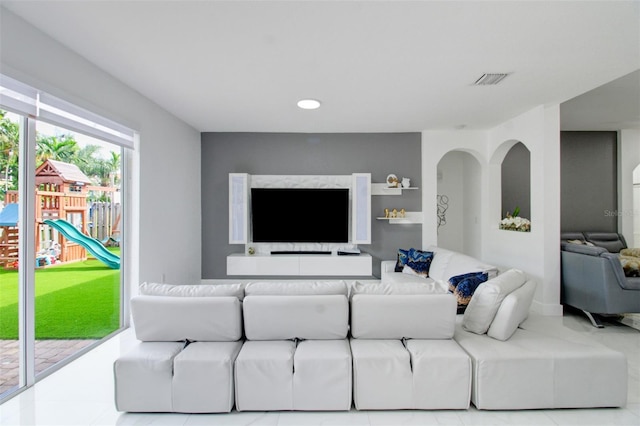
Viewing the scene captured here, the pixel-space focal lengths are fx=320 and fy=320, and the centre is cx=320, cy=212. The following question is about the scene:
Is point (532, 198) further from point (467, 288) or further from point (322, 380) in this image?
point (322, 380)

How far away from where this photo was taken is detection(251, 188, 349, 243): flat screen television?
16.9 ft

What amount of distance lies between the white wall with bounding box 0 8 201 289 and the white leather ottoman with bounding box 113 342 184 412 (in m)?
1.69

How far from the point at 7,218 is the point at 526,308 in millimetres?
3755

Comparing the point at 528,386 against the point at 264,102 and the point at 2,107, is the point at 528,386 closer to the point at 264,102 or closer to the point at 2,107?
the point at 264,102

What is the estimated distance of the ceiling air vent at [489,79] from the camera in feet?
9.60

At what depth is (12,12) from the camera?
6.63 ft

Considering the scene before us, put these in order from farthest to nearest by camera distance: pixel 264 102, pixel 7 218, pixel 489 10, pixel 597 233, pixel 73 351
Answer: pixel 597 233 → pixel 264 102 → pixel 73 351 → pixel 7 218 → pixel 489 10

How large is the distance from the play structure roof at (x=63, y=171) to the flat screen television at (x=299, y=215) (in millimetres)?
2453

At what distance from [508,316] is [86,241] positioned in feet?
11.9

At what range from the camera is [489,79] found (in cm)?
300

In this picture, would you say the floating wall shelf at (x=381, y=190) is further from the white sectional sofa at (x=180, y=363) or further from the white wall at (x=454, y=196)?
the white sectional sofa at (x=180, y=363)

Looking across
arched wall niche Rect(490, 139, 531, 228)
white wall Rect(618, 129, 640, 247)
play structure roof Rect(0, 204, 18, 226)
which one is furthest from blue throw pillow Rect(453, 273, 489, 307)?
white wall Rect(618, 129, 640, 247)

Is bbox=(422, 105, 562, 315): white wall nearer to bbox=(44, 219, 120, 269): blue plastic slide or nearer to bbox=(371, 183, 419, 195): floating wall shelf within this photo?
bbox=(371, 183, 419, 195): floating wall shelf

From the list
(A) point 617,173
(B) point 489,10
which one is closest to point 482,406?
(B) point 489,10
